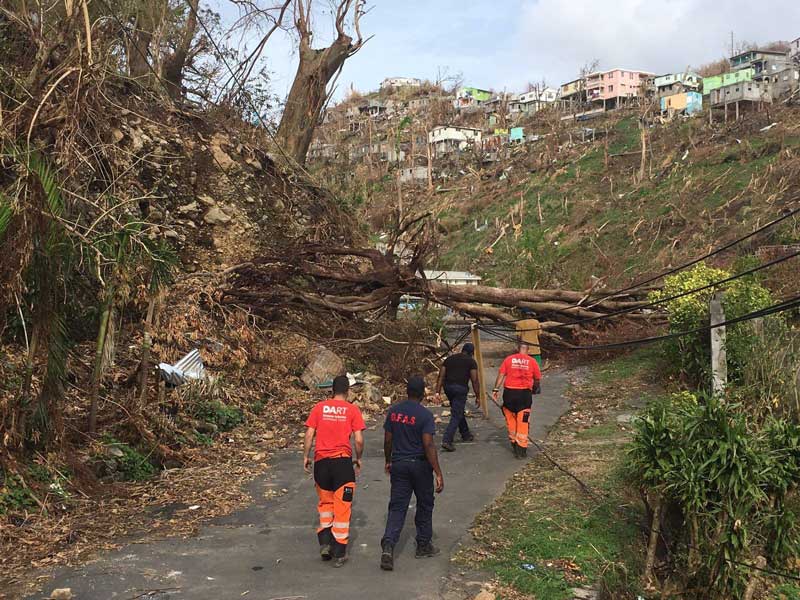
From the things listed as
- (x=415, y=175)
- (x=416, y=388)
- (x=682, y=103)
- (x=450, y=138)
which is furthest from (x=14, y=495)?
(x=450, y=138)

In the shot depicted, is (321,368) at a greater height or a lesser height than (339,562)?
greater

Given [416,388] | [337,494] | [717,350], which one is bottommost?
[337,494]

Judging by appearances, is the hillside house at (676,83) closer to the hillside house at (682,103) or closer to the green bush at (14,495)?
the hillside house at (682,103)

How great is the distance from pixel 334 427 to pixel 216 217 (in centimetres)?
1023

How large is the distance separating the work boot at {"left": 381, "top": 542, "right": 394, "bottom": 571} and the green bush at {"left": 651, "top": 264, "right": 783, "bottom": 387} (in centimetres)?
677

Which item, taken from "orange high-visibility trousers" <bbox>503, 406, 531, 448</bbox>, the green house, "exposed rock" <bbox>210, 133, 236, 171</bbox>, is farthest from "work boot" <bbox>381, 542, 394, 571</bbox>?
the green house

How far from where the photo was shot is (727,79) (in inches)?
2275

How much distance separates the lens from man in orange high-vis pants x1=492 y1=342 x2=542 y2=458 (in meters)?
8.45

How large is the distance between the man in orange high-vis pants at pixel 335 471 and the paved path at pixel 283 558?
197mm

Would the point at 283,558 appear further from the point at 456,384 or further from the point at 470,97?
the point at 470,97

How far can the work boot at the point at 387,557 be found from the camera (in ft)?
17.7

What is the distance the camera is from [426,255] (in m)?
13.8

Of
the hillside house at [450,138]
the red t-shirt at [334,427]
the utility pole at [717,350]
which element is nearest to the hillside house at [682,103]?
the hillside house at [450,138]

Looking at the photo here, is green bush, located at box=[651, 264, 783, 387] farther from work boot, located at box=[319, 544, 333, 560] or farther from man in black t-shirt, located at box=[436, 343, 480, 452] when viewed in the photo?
work boot, located at box=[319, 544, 333, 560]
